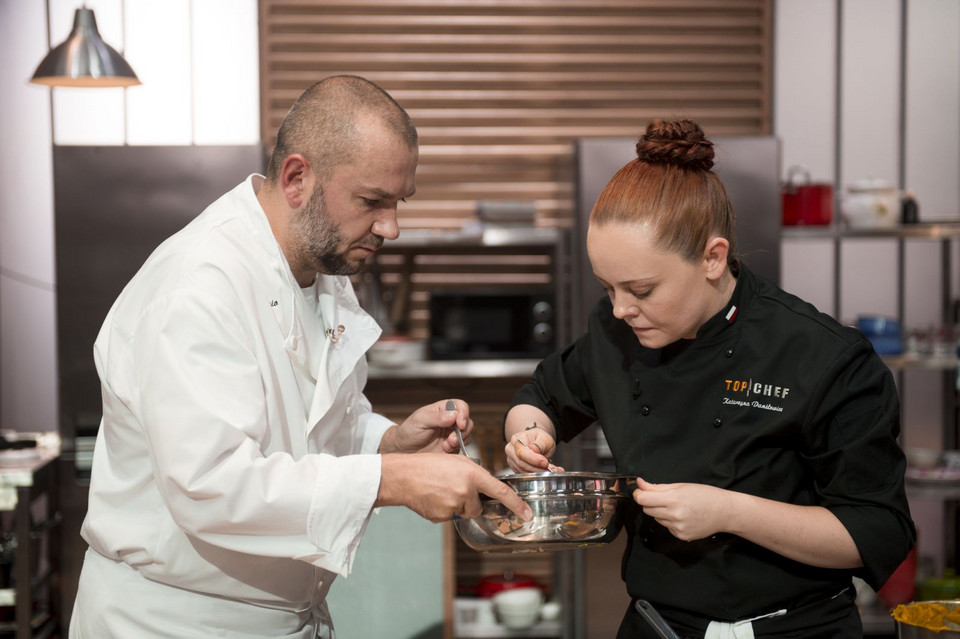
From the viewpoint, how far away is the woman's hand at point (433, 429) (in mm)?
1873

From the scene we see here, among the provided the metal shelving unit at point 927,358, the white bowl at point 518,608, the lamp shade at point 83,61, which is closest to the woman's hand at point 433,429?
the lamp shade at point 83,61

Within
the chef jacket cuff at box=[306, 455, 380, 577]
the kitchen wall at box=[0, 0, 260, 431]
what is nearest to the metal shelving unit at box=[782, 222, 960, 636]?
the kitchen wall at box=[0, 0, 260, 431]

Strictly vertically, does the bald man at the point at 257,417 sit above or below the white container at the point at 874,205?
below

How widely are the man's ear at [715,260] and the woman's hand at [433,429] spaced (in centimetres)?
57

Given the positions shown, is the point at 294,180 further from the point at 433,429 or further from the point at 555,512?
the point at 555,512

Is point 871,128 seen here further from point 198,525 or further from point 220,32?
point 198,525

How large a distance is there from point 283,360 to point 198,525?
0.36 m

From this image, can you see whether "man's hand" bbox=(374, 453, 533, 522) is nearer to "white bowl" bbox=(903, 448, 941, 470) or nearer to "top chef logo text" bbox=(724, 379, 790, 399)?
"top chef logo text" bbox=(724, 379, 790, 399)

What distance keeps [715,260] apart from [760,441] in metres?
0.30

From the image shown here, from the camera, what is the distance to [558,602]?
403cm

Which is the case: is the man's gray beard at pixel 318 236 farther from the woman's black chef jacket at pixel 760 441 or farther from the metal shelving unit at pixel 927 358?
the metal shelving unit at pixel 927 358

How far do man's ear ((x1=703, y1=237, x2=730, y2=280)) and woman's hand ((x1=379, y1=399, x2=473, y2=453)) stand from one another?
1.88 feet

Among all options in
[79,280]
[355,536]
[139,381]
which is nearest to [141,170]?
[79,280]

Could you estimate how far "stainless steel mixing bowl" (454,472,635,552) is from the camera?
152cm
